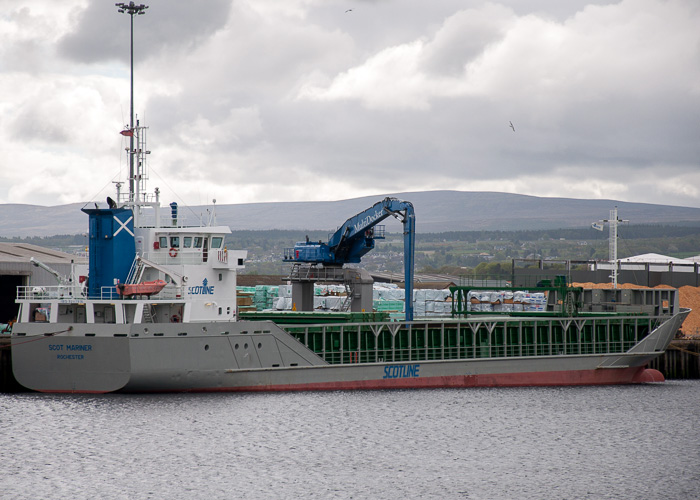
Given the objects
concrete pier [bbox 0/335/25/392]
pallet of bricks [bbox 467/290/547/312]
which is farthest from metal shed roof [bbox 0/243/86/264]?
pallet of bricks [bbox 467/290/547/312]

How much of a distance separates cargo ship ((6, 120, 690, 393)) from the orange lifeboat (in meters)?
0.04

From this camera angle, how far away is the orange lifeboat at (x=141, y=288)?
3073cm

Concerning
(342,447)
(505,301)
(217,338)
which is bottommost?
(342,447)

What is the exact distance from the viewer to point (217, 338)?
3184cm

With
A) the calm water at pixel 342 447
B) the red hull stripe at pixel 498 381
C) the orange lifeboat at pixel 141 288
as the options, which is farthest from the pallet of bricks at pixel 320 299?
the orange lifeboat at pixel 141 288

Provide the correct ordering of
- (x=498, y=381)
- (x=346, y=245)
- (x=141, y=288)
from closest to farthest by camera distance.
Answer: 1. (x=141, y=288)
2. (x=498, y=381)
3. (x=346, y=245)

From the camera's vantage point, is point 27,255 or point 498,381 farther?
point 27,255

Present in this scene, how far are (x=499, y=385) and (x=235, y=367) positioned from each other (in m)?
12.4

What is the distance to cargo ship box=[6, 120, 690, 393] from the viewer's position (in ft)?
100

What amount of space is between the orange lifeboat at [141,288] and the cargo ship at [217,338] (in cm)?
4

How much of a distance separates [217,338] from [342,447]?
7.39 m

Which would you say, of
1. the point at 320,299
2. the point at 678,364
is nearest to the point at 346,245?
the point at 320,299

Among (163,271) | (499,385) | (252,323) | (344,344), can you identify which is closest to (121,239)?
(163,271)

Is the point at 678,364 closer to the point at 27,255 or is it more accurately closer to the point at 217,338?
the point at 217,338
